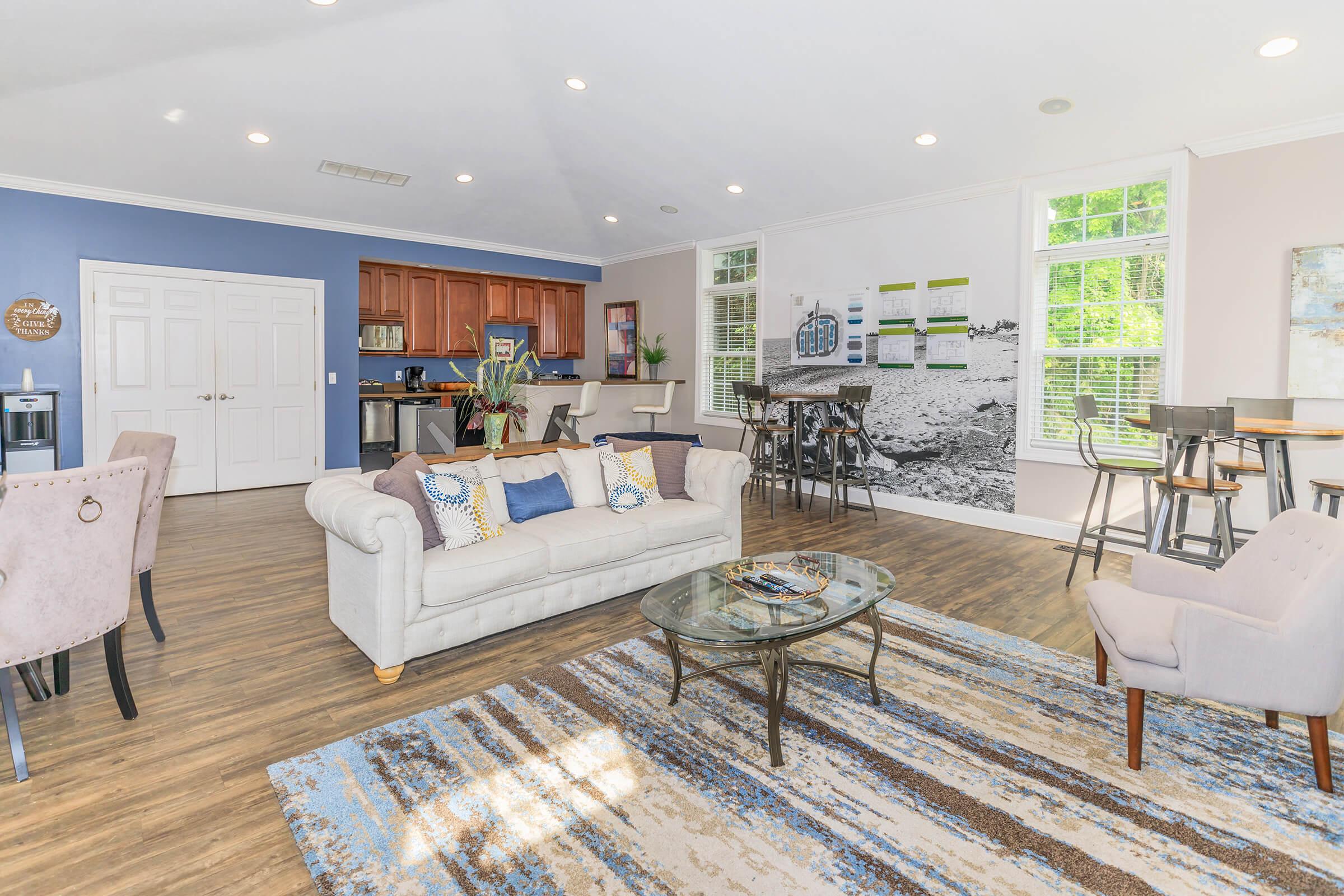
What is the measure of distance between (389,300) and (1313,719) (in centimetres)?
826

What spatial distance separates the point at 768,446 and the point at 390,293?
4.66 meters

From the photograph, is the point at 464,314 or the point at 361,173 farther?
the point at 464,314

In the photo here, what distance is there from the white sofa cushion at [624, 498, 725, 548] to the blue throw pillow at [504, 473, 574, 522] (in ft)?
1.28

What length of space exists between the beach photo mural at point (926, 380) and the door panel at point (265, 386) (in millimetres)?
5050

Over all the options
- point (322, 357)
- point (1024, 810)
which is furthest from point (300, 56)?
point (1024, 810)

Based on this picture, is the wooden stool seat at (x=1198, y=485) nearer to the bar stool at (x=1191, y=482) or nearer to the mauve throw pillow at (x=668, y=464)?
the bar stool at (x=1191, y=482)

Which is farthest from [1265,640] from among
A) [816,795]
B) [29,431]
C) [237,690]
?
[29,431]

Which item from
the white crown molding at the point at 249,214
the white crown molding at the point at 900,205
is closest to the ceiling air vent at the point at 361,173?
the white crown molding at the point at 249,214

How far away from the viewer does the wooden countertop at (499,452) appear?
402cm

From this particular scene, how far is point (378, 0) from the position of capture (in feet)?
13.7

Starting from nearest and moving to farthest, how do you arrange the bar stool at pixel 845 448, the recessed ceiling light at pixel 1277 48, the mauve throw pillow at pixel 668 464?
1. the recessed ceiling light at pixel 1277 48
2. the mauve throw pillow at pixel 668 464
3. the bar stool at pixel 845 448

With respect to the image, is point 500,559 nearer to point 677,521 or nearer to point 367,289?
point 677,521

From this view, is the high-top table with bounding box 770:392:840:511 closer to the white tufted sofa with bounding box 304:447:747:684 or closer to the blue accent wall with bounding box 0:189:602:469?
the white tufted sofa with bounding box 304:447:747:684

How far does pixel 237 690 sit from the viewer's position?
9.08ft
